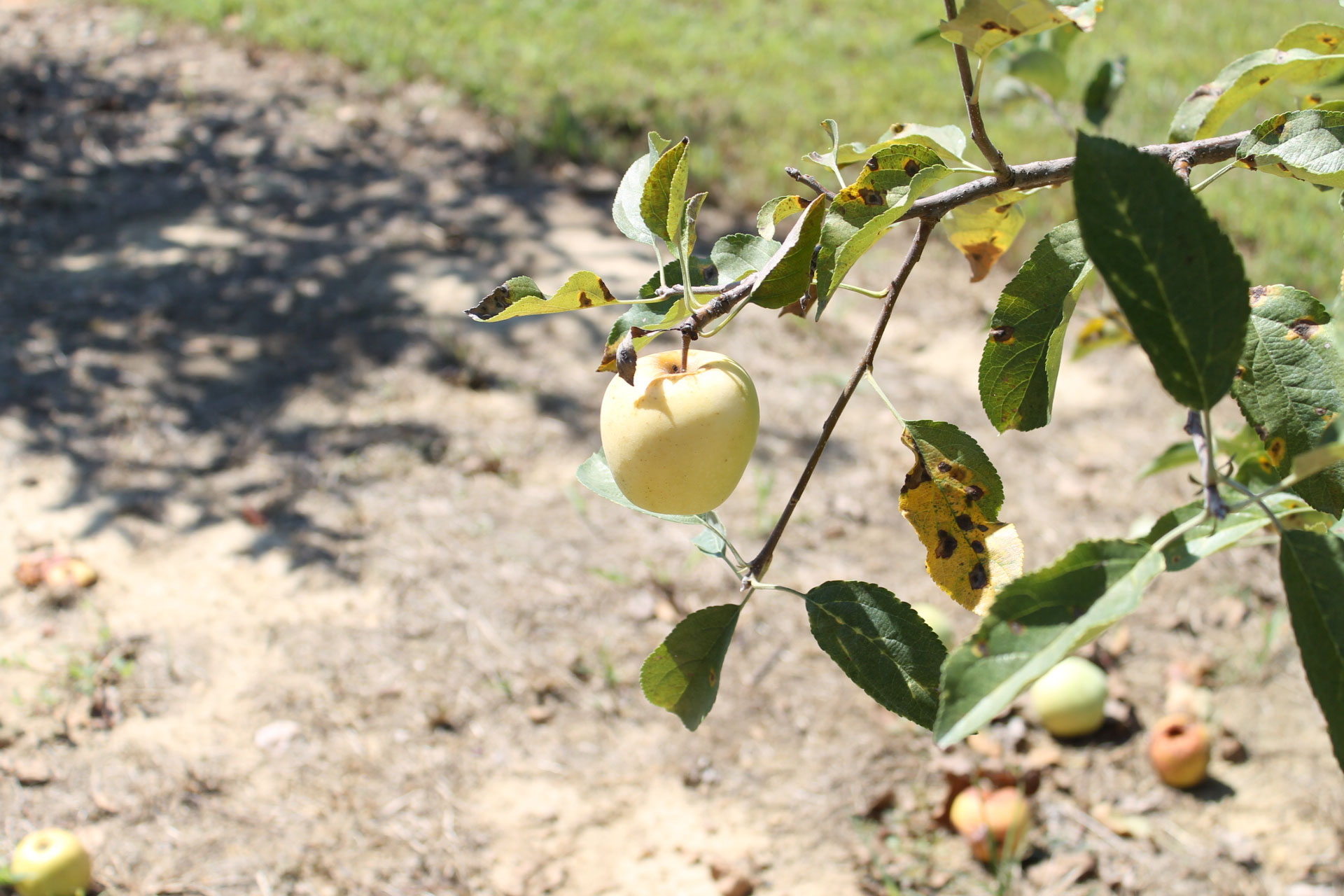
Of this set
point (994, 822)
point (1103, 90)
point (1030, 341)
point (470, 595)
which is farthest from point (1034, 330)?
point (470, 595)

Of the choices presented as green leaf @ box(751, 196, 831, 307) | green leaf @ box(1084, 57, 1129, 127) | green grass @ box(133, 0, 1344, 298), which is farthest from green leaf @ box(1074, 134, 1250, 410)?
green grass @ box(133, 0, 1344, 298)

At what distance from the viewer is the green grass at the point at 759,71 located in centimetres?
352

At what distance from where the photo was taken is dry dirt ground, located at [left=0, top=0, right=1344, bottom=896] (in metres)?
1.80

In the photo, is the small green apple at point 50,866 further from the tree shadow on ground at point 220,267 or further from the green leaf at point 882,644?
the green leaf at point 882,644

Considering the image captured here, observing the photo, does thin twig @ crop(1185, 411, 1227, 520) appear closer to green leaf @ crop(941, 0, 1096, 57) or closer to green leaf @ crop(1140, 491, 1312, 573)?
green leaf @ crop(1140, 491, 1312, 573)

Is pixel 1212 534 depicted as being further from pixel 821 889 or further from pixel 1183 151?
pixel 821 889

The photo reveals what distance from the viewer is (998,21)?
0.61m

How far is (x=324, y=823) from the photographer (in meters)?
1.83

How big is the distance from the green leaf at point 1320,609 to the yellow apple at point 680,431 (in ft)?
0.98

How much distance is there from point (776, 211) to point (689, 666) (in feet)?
1.05

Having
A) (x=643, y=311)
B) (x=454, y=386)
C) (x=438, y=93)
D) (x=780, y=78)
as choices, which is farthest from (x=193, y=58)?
(x=643, y=311)

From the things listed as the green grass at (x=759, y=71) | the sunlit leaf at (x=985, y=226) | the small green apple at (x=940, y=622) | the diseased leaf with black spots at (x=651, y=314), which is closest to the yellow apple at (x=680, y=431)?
the diseased leaf with black spots at (x=651, y=314)

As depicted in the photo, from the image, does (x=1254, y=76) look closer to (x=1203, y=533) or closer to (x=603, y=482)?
(x=1203, y=533)

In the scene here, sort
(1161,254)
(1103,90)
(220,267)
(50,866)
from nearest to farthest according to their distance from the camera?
(1161,254) < (1103,90) < (50,866) < (220,267)
